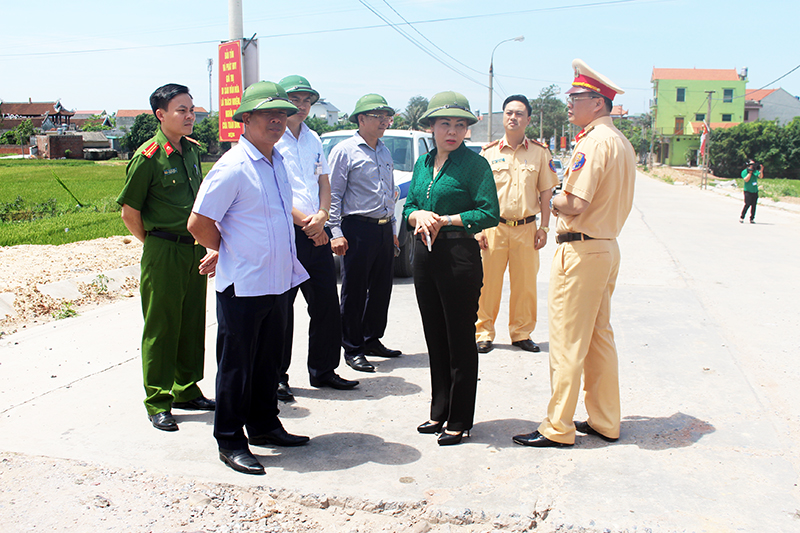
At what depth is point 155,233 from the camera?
13.9 ft

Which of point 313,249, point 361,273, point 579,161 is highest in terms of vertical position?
point 579,161

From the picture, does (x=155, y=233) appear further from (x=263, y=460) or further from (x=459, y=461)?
(x=459, y=461)

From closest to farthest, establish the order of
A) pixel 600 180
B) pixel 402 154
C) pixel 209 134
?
1. pixel 600 180
2. pixel 402 154
3. pixel 209 134

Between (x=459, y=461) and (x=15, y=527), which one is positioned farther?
(x=459, y=461)

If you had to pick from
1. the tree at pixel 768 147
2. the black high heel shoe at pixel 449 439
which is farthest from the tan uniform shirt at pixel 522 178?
the tree at pixel 768 147

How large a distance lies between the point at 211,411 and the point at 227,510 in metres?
1.43

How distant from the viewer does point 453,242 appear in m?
3.75

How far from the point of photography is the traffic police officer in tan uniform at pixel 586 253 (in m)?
3.66

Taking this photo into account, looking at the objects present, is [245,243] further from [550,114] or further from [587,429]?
[550,114]

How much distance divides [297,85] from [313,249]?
1261 millimetres

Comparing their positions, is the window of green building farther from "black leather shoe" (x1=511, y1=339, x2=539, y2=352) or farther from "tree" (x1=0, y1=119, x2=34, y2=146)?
"tree" (x1=0, y1=119, x2=34, y2=146)

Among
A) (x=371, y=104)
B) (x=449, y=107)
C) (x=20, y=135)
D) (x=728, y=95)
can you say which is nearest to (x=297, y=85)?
(x=371, y=104)

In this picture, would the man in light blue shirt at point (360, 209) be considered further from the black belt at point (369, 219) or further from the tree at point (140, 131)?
the tree at point (140, 131)

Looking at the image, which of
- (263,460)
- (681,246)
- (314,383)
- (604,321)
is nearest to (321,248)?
(314,383)
